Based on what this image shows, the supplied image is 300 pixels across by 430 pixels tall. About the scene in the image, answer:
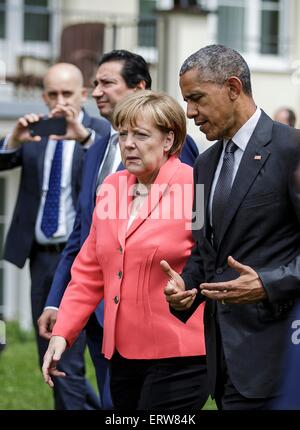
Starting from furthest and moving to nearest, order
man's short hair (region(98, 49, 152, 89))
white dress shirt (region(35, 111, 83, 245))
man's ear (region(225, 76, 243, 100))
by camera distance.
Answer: white dress shirt (region(35, 111, 83, 245)) → man's short hair (region(98, 49, 152, 89)) → man's ear (region(225, 76, 243, 100))

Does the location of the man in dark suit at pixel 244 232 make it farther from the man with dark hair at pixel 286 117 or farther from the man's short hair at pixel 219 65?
the man with dark hair at pixel 286 117

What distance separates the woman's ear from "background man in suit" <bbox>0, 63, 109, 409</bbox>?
6.86 feet

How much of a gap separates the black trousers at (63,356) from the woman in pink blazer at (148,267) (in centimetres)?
213

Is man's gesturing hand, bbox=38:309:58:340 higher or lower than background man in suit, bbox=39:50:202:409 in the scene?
lower

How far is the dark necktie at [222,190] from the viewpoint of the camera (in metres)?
4.50

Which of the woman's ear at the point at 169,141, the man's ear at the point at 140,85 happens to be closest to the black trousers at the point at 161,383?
the woman's ear at the point at 169,141

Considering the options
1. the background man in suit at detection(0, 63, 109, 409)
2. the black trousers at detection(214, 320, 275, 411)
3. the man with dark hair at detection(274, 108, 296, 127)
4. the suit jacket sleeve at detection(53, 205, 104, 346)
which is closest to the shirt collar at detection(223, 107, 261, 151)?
the black trousers at detection(214, 320, 275, 411)

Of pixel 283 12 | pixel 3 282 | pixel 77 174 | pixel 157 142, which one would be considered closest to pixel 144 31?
pixel 283 12

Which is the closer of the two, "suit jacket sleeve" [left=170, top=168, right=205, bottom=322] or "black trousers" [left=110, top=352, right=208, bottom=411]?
"suit jacket sleeve" [left=170, top=168, right=205, bottom=322]

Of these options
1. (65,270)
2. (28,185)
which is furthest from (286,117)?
(65,270)

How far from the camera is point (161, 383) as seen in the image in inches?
195

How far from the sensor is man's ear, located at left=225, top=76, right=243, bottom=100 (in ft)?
14.7

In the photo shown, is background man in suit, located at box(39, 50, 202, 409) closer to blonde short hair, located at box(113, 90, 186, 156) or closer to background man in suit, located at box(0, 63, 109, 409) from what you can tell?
blonde short hair, located at box(113, 90, 186, 156)

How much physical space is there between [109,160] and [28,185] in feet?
5.07
